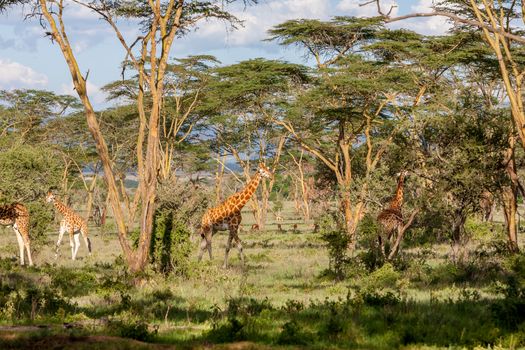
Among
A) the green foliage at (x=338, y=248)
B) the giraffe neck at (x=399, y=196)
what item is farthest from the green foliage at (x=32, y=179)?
the giraffe neck at (x=399, y=196)

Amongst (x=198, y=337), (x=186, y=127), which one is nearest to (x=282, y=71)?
(x=186, y=127)

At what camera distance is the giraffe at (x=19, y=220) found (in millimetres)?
17625

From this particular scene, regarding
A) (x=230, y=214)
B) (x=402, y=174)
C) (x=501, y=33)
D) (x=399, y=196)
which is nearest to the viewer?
(x=501, y=33)

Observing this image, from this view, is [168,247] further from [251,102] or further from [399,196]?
[251,102]

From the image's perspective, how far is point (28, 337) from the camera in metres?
7.52

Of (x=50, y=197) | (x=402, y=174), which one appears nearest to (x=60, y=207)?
(x=50, y=197)

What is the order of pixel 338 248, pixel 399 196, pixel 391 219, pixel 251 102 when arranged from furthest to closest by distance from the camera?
1. pixel 251 102
2. pixel 399 196
3. pixel 391 219
4. pixel 338 248

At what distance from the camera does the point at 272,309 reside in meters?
9.92

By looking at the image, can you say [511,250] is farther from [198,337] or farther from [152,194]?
[198,337]

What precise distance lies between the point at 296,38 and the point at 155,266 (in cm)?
1225

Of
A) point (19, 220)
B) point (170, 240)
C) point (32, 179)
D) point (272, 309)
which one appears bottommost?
point (272, 309)

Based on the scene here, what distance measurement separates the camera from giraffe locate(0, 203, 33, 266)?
17.6m

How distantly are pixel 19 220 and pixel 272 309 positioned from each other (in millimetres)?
9882

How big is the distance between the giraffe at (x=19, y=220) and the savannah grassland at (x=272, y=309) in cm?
151
